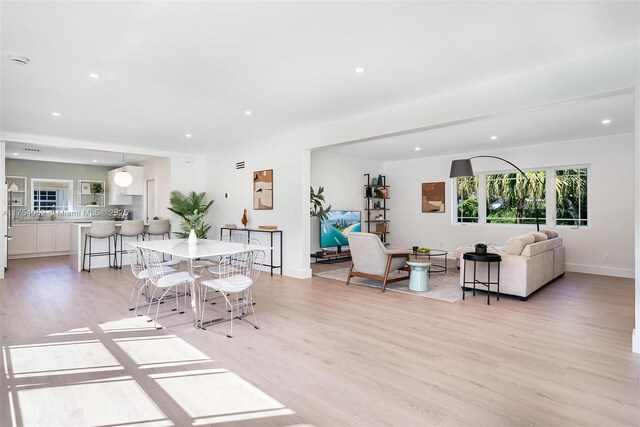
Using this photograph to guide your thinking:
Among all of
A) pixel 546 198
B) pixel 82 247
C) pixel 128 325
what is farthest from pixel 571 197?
pixel 82 247

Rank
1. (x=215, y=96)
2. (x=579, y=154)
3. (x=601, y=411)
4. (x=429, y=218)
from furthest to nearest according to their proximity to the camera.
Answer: (x=429, y=218)
(x=579, y=154)
(x=215, y=96)
(x=601, y=411)

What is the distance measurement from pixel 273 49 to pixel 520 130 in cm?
483

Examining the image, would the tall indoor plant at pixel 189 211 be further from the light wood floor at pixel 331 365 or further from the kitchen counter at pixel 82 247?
the light wood floor at pixel 331 365

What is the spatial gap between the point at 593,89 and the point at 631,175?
431 cm

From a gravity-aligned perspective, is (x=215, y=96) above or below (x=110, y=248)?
above

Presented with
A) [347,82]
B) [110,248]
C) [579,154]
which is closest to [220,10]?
[347,82]

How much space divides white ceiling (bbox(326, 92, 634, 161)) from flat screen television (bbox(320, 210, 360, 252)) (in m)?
1.56

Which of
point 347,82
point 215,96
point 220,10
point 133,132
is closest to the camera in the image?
point 220,10

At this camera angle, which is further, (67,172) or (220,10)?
(67,172)

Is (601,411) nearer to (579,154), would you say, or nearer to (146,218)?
(579,154)

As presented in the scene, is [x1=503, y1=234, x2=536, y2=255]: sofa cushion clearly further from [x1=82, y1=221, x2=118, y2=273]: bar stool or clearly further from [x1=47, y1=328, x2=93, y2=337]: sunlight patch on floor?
[x1=82, y1=221, x2=118, y2=273]: bar stool

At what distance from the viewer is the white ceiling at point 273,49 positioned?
2.46m

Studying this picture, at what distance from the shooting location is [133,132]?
19.9 ft

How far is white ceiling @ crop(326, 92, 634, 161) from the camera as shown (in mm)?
4695
